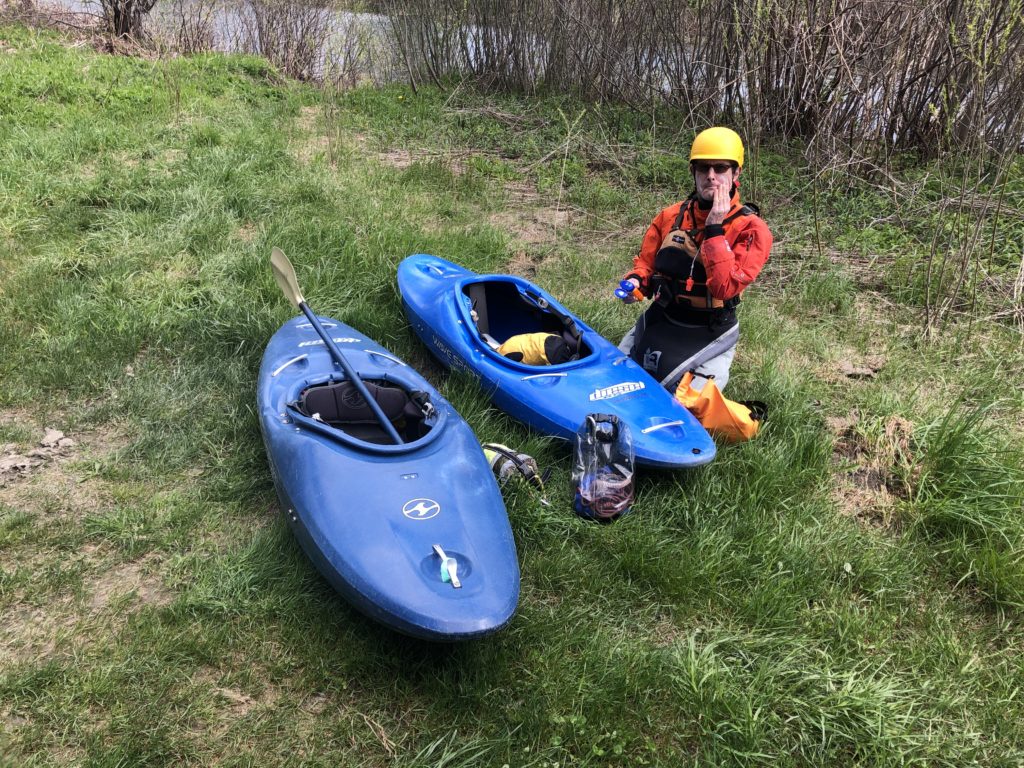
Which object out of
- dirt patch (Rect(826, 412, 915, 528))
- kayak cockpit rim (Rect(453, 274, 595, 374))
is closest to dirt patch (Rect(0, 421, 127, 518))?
kayak cockpit rim (Rect(453, 274, 595, 374))

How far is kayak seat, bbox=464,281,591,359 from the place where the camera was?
3.66 meters

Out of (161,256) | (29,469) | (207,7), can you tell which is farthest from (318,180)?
(207,7)

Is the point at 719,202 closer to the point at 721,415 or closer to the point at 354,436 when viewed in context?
the point at 721,415

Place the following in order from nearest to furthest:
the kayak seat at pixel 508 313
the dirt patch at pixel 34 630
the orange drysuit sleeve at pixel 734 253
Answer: the dirt patch at pixel 34 630 < the orange drysuit sleeve at pixel 734 253 < the kayak seat at pixel 508 313

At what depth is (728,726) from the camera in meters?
1.99

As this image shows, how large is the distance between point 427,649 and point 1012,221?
15.4 feet

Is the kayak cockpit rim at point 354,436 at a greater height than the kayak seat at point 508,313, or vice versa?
the kayak cockpit rim at point 354,436

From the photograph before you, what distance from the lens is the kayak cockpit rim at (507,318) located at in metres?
3.22

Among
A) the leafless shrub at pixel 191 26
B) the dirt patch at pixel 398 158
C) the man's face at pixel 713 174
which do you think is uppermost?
the leafless shrub at pixel 191 26

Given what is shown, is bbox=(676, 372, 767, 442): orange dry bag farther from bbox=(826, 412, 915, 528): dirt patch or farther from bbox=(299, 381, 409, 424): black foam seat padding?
bbox=(299, 381, 409, 424): black foam seat padding

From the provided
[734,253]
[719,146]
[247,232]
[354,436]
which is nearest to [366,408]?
[354,436]

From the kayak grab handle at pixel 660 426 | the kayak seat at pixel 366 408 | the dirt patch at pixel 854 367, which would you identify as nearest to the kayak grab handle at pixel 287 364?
the kayak seat at pixel 366 408

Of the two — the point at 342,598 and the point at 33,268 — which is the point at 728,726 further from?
the point at 33,268

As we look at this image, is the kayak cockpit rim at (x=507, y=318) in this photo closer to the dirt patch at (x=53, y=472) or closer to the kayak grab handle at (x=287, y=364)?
the kayak grab handle at (x=287, y=364)
